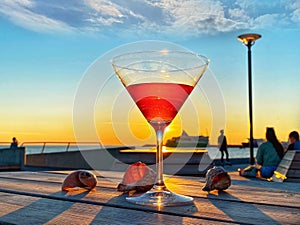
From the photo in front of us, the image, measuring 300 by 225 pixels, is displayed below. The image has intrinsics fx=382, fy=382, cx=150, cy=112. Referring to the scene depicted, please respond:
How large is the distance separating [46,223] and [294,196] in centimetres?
118

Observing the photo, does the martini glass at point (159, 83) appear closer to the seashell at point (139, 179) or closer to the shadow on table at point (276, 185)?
the seashell at point (139, 179)

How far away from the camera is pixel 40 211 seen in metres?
1.31

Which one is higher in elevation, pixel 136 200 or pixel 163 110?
pixel 163 110

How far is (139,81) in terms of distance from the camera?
1604mm

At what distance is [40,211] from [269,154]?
728cm

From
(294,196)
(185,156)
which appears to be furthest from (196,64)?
(185,156)

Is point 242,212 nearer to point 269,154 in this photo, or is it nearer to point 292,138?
point 269,154

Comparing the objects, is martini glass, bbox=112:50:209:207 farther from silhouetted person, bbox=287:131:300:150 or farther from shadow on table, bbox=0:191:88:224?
silhouetted person, bbox=287:131:300:150

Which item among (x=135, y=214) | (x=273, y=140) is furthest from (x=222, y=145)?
(x=135, y=214)

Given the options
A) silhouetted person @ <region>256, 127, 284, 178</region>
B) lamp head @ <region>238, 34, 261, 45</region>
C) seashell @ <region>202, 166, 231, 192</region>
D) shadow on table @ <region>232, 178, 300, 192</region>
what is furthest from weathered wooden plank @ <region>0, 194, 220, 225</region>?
lamp head @ <region>238, 34, 261, 45</region>

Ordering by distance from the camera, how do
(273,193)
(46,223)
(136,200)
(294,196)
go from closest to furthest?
(46,223), (136,200), (294,196), (273,193)

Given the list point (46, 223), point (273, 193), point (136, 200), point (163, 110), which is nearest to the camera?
point (46, 223)

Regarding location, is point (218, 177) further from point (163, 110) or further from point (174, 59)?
point (174, 59)

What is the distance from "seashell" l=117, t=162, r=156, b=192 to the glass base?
0.21 m
